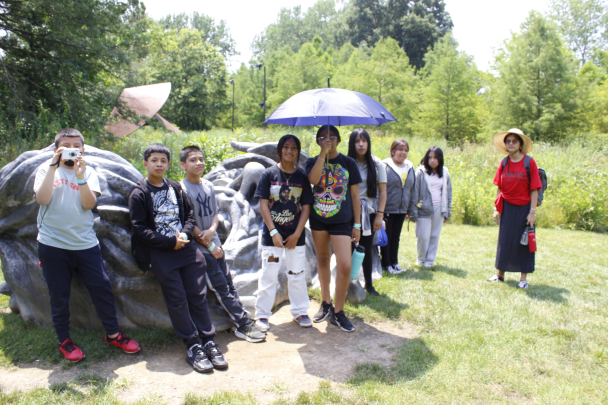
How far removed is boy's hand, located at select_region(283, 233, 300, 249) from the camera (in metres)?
3.77

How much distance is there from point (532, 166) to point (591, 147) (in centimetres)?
1080

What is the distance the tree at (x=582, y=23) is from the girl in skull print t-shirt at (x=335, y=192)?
38681 millimetres

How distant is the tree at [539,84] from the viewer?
60.8ft

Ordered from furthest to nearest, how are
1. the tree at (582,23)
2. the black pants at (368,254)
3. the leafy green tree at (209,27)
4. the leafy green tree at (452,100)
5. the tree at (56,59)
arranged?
the leafy green tree at (209,27), the tree at (582,23), the leafy green tree at (452,100), the tree at (56,59), the black pants at (368,254)

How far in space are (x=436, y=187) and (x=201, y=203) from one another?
3.68 meters

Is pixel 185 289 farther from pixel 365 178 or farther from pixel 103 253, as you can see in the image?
pixel 365 178

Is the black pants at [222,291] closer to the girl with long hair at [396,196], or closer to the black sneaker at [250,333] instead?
the black sneaker at [250,333]

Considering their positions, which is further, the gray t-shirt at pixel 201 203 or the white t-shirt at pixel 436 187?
the white t-shirt at pixel 436 187

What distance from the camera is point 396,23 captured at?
4328 cm

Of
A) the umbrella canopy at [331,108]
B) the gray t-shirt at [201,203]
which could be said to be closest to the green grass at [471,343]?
the gray t-shirt at [201,203]

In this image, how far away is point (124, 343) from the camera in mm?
3287

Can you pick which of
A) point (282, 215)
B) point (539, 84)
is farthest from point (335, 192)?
point (539, 84)

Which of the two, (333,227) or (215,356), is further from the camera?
(333,227)

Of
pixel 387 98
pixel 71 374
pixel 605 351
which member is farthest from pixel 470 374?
pixel 387 98
